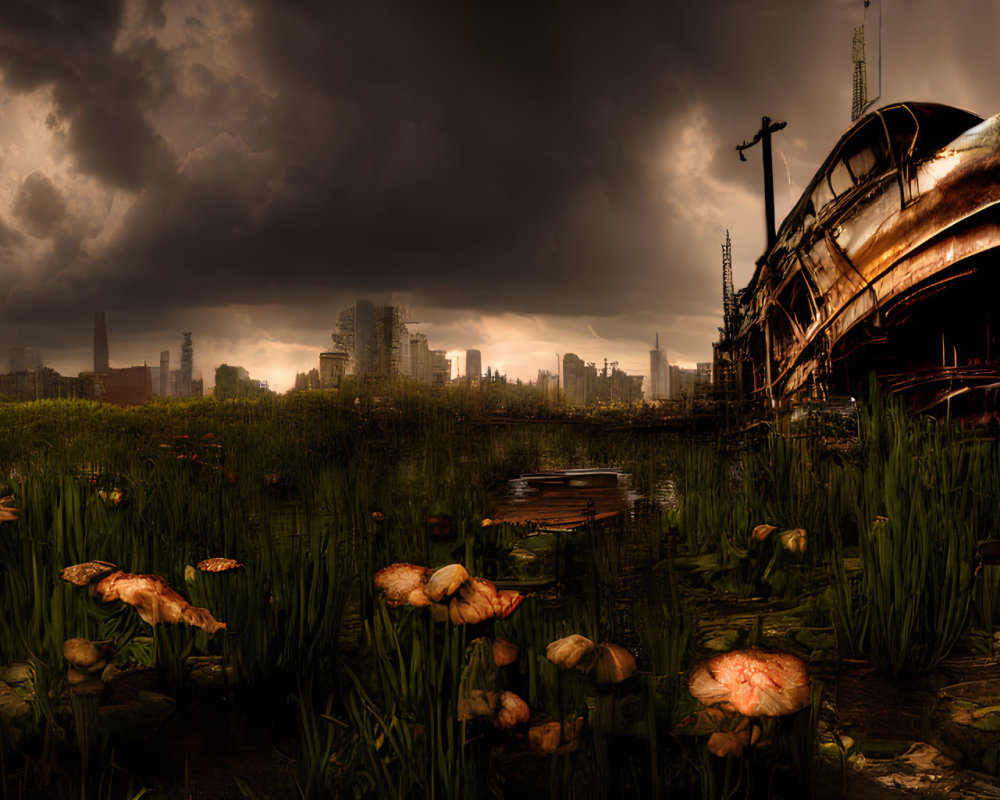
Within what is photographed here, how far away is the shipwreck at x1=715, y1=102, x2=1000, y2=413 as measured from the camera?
5195 mm

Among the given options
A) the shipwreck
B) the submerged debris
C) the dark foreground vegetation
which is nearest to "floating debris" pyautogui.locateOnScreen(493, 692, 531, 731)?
the dark foreground vegetation

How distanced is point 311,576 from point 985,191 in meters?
6.40

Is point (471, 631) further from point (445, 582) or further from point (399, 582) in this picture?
point (399, 582)

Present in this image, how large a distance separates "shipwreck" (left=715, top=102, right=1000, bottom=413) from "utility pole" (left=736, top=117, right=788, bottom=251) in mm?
5720

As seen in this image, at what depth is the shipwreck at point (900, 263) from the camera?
520cm

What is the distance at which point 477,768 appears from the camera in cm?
136

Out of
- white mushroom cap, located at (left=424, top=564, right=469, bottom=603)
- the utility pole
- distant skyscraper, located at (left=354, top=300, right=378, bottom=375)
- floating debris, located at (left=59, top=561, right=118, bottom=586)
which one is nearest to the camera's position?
white mushroom cap, located at (left=424, top=564, right=469, bottom=603)

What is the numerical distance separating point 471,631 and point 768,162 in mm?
15686

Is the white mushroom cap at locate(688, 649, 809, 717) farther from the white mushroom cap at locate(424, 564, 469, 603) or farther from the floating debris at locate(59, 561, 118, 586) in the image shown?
the floating debris at locate(59, 561, 118, 586)

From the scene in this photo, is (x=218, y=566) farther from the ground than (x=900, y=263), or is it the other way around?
(x=900, y=263)

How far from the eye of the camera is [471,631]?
1.69m

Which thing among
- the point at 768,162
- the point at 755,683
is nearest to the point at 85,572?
the point at 755,683

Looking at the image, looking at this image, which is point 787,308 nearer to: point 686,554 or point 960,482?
point 960,482

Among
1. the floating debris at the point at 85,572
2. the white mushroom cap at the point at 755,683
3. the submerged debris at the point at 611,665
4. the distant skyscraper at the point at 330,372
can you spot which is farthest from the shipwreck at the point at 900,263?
the distant skyscraper at the point at 330,372
